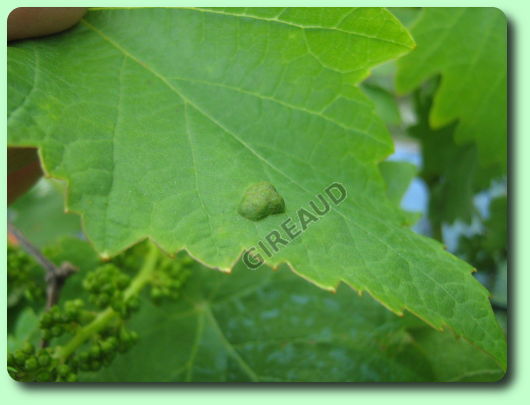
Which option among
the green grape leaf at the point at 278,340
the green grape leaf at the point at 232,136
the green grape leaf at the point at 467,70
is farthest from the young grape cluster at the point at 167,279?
the green grape leaf at the point at 467,70

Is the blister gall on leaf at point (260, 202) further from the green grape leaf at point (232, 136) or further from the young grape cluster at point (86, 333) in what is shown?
the young grape cluster at point (86, 333)

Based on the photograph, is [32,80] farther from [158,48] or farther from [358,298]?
Answer: [358,298]

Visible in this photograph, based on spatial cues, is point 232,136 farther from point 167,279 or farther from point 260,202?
point 167,279

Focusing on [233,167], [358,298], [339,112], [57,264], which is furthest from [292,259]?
[57,264]

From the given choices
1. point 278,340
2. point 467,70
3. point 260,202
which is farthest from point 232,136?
point 467,70

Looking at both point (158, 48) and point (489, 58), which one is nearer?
point (158, 48)

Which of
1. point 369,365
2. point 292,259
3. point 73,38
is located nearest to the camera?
point 292,259
